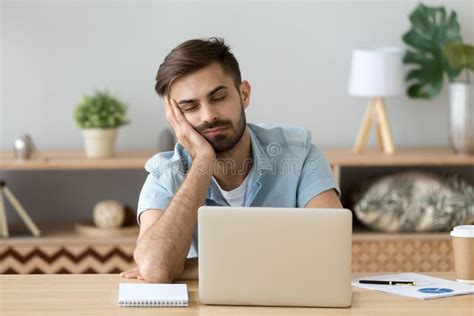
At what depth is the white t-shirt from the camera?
9.19 ft

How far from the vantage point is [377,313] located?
2066mm

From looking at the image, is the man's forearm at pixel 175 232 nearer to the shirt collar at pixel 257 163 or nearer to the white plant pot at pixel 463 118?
the shirt collar at pixel 257 163

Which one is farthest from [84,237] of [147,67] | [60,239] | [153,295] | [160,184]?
[153,295]

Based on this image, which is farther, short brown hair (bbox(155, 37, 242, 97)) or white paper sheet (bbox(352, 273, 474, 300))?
short brown hair (bbox(155, 37, 242, 97))

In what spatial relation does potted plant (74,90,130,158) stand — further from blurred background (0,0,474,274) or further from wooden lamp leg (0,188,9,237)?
wooden lamp leg (0,188,9,237)

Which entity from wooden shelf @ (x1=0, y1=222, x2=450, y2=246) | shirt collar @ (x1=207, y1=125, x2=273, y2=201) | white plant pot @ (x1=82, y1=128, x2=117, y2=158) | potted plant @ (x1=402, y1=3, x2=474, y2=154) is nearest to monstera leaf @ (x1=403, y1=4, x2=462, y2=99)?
potted plant @ (x1=402, y1=3, x2=474, y2=154)

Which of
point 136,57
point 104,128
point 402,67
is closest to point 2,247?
point 104,128

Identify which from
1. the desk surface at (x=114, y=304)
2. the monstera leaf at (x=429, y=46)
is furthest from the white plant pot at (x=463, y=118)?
the desk surface at (x=114, y=304)

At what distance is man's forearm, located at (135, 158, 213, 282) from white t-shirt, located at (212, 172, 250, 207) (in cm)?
16

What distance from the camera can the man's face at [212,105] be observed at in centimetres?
270

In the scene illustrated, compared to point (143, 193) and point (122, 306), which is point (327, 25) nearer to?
point (143, 193)

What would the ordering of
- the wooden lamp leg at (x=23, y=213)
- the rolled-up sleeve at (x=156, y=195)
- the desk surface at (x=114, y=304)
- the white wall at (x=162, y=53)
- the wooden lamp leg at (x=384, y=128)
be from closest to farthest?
the desk surface at (x=114, y=304)
the rolled-up sleeve at (x=156, y=195)
the wooden lamp leg at (x=23, y=213)
the wooden lamp leg at (x=384, y=128)
the white wall at (x=162, y=53)

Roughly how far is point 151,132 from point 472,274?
2390mm

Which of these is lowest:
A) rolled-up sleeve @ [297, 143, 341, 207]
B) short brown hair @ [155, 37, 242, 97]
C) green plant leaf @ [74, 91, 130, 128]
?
rolled-up sleeve @ [297, 143, 341, 207]
